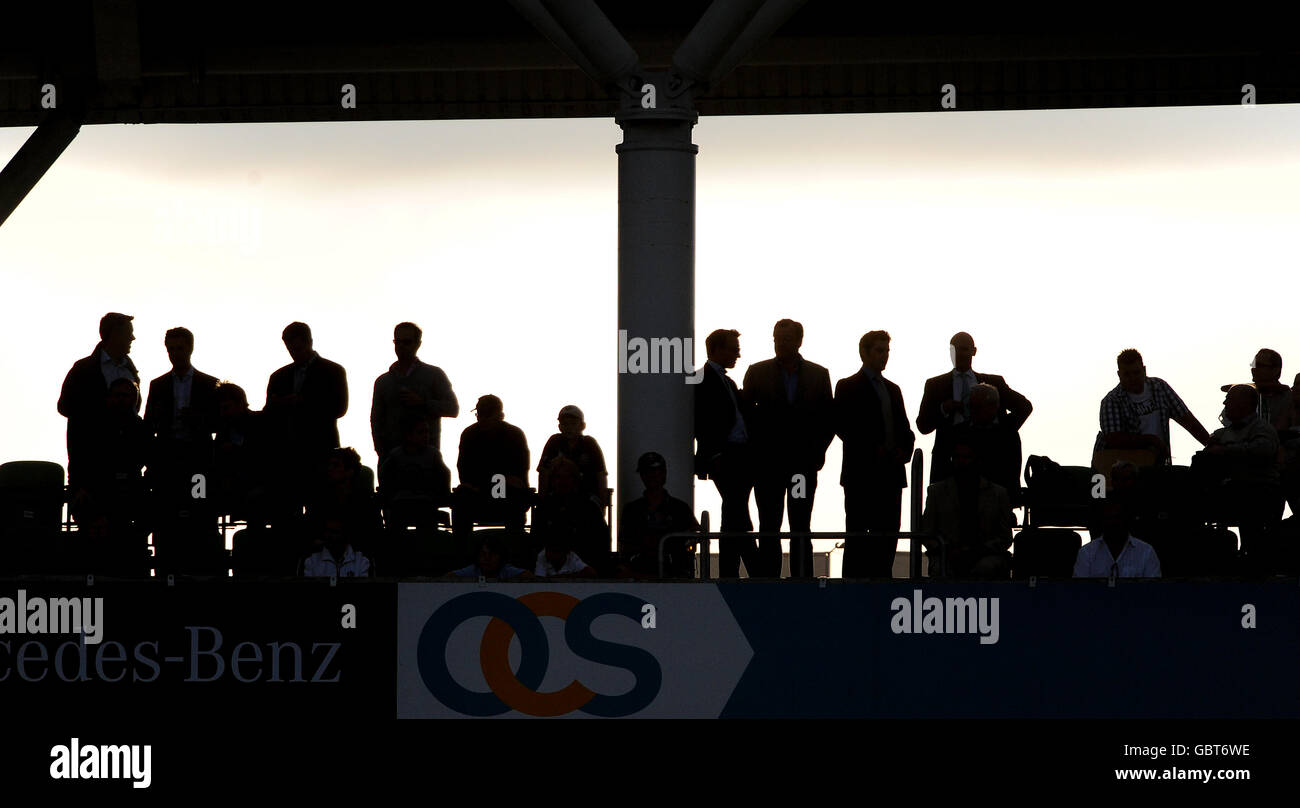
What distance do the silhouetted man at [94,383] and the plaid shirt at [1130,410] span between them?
233 inches

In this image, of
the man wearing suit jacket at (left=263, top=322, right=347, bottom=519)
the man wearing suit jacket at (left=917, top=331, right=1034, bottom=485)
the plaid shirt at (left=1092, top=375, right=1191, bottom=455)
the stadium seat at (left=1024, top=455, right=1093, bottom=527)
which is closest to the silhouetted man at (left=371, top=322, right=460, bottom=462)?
the man wearing suit jacket at (left=263, top=322, right=347, bottom=519)

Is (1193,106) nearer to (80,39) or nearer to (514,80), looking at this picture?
(514,80)

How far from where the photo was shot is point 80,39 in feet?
57.0

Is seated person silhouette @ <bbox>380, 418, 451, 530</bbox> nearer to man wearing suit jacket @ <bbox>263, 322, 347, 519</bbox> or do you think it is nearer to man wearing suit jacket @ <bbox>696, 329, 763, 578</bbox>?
man wearing suit jacket @ <bbox>263, 322, 347, 519</bbox>

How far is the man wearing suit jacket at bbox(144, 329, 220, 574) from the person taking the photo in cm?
1325

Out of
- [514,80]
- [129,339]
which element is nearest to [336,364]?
[129,339]

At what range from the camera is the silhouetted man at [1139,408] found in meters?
14.3

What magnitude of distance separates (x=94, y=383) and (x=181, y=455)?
2.47 feet

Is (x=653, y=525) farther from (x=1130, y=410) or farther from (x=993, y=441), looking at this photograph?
(x=1130, y=410)

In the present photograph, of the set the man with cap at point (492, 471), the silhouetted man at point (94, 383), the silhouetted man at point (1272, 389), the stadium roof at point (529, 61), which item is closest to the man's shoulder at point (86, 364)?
the silhouetted man at point (94, 383)

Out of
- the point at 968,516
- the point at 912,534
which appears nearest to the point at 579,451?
the point at 968,516

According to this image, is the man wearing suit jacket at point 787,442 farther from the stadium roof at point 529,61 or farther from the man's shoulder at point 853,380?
the stadium roof at point 529,61

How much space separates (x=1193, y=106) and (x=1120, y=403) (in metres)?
4.01
